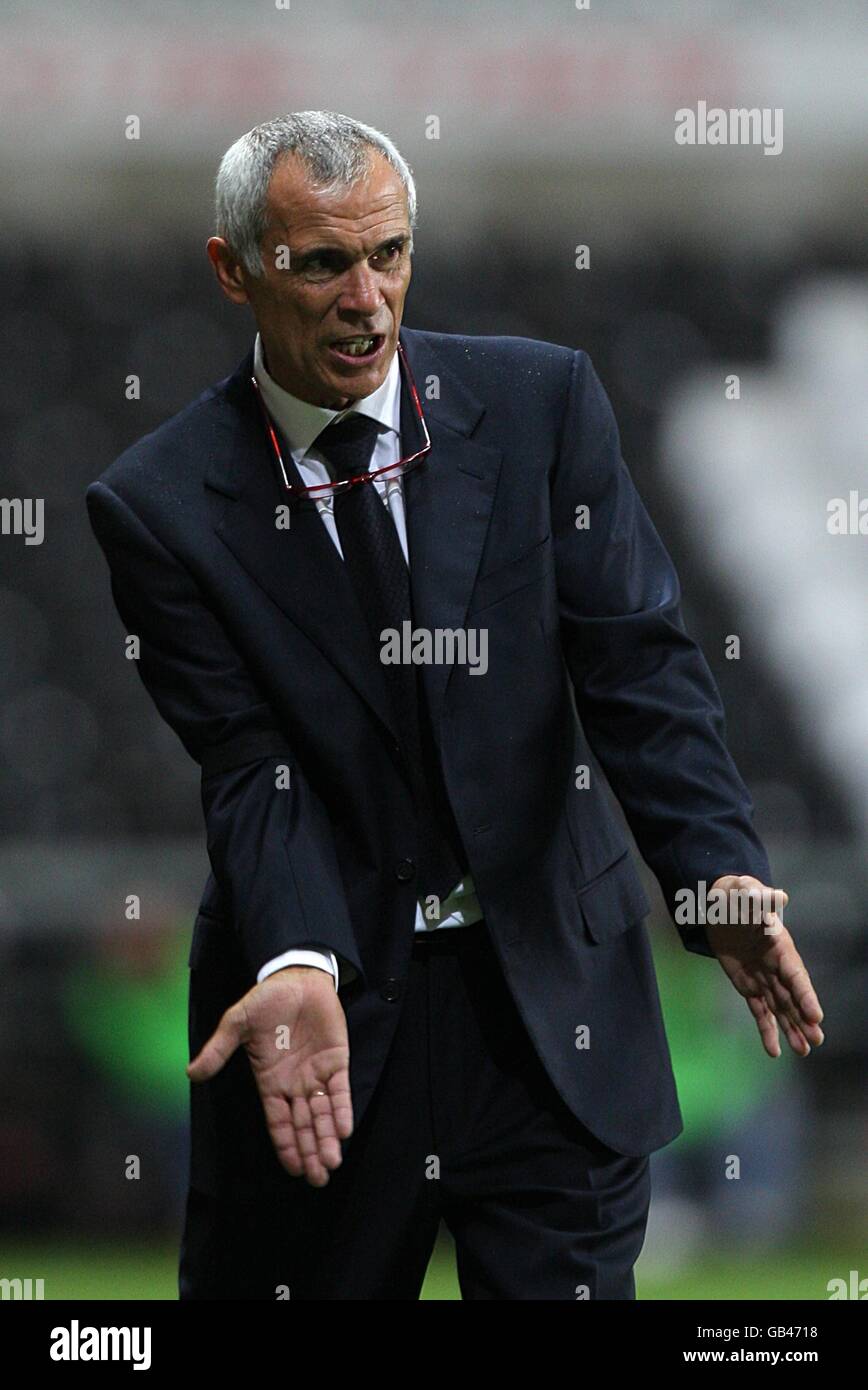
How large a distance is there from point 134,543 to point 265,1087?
0.46m

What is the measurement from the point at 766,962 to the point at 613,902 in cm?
19

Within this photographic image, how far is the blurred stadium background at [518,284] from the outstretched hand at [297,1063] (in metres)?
2.36

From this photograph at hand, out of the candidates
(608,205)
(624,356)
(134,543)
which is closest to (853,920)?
(624,356)

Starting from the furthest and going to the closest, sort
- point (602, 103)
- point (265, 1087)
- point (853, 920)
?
1. point (602, 103)
2. point (853, 920)
3. point (265, 1087)

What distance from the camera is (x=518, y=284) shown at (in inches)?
183

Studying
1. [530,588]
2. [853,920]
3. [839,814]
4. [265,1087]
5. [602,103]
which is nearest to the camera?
[265,1087]

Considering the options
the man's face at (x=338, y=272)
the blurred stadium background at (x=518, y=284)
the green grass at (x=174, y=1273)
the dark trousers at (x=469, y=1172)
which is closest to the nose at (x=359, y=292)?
the man's face at (x=338, y=272)

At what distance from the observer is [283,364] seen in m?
1.64

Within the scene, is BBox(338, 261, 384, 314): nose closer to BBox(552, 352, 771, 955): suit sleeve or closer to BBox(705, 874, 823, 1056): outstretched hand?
BBox(552, 352, 771, 955): suit sleeve

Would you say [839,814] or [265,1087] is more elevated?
[839,814]

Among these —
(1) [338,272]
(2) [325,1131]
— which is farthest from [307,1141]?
(1) [338,272]

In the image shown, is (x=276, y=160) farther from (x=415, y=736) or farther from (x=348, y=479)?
(x=415, y=736)

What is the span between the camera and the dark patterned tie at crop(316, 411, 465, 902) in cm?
163
